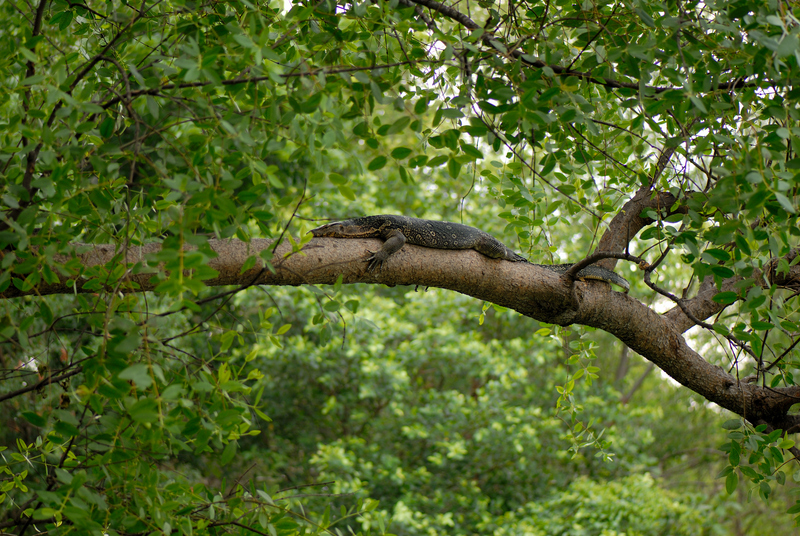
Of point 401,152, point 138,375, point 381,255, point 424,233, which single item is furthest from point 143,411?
point 424,233

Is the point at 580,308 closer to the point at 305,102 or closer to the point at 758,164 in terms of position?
the point at 758,164

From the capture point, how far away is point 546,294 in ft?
9.19

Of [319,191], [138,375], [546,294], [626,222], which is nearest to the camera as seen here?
[138,375]

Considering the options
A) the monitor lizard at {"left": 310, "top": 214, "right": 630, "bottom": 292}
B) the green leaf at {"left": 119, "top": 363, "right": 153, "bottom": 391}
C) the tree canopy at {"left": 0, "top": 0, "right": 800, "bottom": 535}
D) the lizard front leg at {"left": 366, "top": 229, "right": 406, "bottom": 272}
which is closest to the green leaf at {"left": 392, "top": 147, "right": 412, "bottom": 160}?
the tree canopy at {"left": 0, "top": 0, "right": 800, "bottom": 535}

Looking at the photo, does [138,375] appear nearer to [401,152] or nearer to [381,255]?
[401,152]

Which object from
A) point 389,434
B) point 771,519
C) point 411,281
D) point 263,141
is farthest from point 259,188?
point 771,519

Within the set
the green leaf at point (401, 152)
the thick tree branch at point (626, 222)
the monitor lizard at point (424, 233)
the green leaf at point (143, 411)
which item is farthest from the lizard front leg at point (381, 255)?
the green leaf at point (143, 411)

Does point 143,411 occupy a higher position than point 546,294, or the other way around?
point 546,294

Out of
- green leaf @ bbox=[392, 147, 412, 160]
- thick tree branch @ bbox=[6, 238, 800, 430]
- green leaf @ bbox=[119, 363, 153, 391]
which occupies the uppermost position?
thick tree branch @ bbox=[6, 238, 800, 430]

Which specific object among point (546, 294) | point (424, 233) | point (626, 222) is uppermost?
point (626, 222)

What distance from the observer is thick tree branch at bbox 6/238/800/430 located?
8.17 feet

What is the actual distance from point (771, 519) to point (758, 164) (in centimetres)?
1359

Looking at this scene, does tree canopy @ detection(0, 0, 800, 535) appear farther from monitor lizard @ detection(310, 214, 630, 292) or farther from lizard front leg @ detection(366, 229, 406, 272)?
monitor lizard @ detection(310, 214, 630, 292)

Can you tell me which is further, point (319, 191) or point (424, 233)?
point (424, 233)
